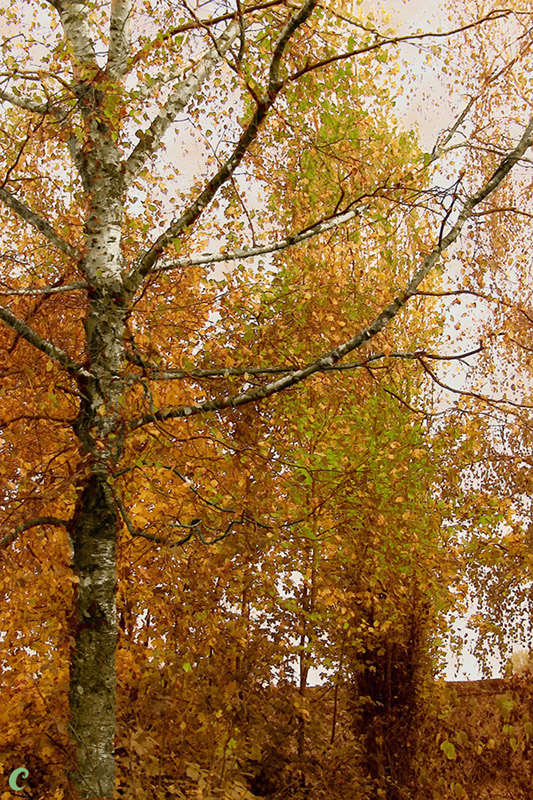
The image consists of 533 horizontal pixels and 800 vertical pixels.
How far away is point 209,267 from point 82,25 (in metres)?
2.31

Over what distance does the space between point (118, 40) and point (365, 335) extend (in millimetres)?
3326

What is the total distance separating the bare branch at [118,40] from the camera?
6.29 meters

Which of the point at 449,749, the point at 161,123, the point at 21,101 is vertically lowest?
the point at 449,749

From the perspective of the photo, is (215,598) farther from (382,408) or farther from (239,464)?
(382,408)

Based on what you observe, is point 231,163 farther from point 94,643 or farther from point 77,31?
point 94,643

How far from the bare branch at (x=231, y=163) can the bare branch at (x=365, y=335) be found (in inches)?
40.6

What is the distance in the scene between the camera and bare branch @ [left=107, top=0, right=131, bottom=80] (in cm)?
629

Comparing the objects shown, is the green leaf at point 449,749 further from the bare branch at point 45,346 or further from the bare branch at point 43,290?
the bare branch at point 43,290

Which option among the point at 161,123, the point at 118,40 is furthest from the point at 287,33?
the point at 118,40

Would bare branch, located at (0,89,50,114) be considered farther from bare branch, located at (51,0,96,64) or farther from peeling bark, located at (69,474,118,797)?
peeling bark, located at (69,474,118,797)

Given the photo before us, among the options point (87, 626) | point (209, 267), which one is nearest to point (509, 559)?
point (209, 267)

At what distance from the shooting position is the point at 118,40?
6.32 meters


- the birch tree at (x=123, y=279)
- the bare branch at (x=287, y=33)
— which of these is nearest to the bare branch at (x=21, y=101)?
the birch tree at (x=123, y=279)

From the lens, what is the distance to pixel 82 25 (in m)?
6.31
